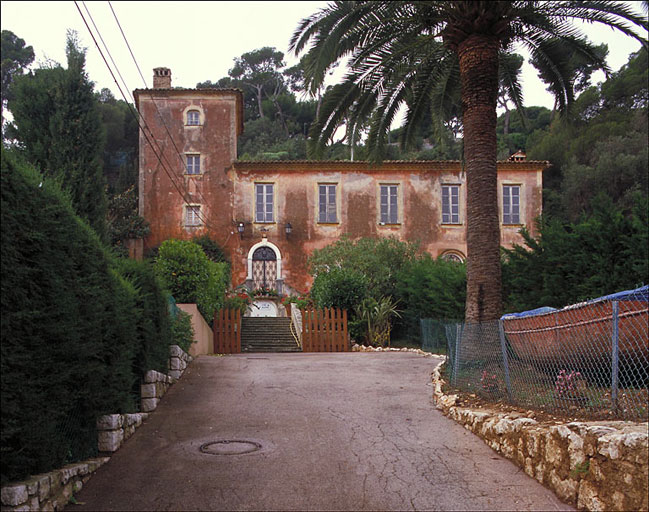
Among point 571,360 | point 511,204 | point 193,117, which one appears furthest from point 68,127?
point 511,204

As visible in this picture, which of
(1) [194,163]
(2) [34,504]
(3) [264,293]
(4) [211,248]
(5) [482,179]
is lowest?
(2) [34,504]

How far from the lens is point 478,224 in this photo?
1153 cm

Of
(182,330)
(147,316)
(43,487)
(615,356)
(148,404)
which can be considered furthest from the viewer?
(182,330)

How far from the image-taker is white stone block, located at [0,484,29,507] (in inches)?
181

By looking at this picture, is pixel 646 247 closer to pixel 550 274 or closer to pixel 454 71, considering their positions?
pixel 550 274

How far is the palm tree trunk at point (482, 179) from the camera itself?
1145 cm

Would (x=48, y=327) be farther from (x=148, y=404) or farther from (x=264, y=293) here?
→ (x=264, y=293)

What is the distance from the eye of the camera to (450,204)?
104 feet

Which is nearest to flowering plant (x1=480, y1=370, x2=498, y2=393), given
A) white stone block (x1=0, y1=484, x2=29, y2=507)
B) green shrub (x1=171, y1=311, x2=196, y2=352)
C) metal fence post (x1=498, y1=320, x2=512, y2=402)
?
metal fence post (x1=498, y1=320, x2=512, y2=402)

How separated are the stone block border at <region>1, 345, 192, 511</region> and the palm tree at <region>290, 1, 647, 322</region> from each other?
5.65 m

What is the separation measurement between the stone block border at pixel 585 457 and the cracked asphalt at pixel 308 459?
0.16 metres

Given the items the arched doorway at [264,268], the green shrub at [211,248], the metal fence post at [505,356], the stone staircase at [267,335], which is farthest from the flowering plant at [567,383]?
the arched doorway at [264,268]

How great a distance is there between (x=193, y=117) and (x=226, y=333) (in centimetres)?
1582

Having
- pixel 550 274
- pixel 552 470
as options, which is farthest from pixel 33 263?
pixel 550 274
